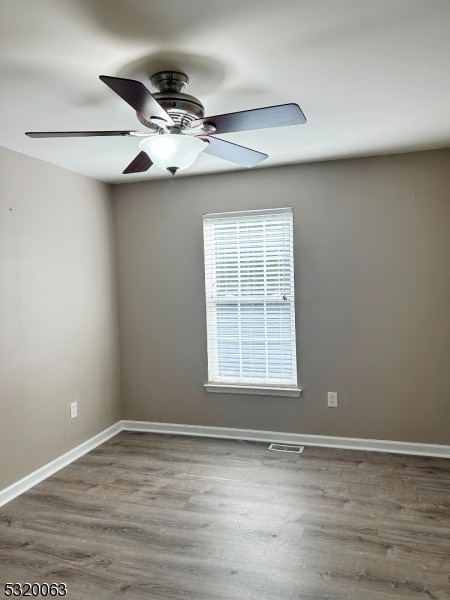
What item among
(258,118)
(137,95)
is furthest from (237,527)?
(137,95)

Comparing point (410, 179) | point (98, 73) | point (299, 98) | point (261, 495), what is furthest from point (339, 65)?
point (261, 495)

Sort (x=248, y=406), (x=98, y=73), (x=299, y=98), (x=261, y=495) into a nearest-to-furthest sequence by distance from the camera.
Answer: (x=98, y=73)
(x=299, y=98)
(x=261, y=495)
(x=248, y=406)

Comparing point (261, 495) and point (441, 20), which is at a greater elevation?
point (441, 20)

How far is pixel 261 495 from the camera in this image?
2.92 m

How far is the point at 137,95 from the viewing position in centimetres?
161

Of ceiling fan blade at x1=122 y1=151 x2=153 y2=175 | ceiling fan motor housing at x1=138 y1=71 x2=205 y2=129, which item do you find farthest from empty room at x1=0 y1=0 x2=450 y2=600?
ceiling fan blade at x1=122 y1=151 x2=153 y2=175

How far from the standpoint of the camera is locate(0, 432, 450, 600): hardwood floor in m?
2.09

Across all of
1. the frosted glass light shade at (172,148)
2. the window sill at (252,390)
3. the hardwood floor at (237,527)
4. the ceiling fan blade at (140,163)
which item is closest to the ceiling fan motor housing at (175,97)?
the frosted glass light shade at (172,148)

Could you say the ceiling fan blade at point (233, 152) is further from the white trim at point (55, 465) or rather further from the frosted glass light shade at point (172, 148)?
the white trim at point (55, 465)

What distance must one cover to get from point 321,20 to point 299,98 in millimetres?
712

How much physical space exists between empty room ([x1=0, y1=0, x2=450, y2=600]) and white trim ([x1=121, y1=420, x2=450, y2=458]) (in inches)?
0.8

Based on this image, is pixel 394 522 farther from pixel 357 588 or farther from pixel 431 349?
pixel 431 349

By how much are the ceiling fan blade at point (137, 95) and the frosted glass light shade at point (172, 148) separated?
83mm

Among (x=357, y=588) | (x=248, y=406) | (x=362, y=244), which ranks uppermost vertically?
(x=362, y=244)
